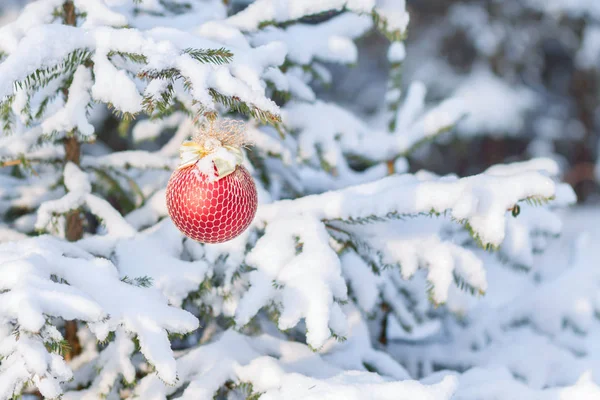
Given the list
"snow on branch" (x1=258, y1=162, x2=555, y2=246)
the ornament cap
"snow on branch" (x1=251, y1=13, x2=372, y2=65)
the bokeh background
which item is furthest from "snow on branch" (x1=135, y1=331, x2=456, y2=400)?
the bokeh background

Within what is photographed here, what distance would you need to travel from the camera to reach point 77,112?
1.55 meters

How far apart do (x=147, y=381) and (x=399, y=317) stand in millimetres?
903

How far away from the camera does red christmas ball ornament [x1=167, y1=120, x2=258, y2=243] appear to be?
4.24 feet

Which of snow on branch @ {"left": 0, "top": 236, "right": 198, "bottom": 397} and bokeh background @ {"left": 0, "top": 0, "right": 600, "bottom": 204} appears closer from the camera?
snow on branch @ {"left": 0, "top": 236, "right": 198, "bottom": 397}

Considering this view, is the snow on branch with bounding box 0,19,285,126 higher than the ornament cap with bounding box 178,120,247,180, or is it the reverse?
the snow on branch with bounding box 0,19,285,126

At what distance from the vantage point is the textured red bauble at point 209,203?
50.8 inches

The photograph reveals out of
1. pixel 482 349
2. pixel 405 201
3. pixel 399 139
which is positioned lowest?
pixel 482 349

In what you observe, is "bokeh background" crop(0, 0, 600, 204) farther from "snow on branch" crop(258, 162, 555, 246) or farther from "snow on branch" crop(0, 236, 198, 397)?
"snow on branch" crop(0, 236, 198, 397)

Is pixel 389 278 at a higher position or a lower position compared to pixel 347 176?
lower

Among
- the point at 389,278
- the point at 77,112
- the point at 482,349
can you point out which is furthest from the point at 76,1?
the point at 482,349

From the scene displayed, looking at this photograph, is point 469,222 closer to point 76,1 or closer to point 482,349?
point 482,349

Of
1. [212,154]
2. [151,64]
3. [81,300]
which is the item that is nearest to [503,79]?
[212,154]

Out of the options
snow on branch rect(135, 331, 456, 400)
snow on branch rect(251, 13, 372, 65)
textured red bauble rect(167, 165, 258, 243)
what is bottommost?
snow on branch rect(135, 331, 456, 400)

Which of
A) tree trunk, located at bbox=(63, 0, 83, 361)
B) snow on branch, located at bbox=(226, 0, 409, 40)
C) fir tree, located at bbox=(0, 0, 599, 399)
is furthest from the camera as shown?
tree trunk, located at bbox=(63, 0, 83, 361)
